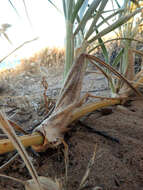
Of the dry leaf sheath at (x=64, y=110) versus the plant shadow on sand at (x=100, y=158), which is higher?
the dry leaf sheath at (x=64, y=110)

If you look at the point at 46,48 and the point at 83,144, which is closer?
the point at 83,144

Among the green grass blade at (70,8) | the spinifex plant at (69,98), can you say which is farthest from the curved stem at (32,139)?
the green grass blade at (70,8)

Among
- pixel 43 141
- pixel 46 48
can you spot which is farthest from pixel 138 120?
pixel 46 48

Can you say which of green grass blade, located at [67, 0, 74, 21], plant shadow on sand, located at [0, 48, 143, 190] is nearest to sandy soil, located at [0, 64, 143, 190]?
plant shadow on sand, located at [0, 48, 143, 190]

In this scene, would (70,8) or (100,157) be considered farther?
(70,8)

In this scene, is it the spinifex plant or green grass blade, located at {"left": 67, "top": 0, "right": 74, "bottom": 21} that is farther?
green grass blade, located at {"left": 67, "top": 0, "right": 74, "bottom": 21}

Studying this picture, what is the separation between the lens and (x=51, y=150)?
0.40 metres

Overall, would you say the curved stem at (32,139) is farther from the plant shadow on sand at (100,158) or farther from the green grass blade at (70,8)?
the green grass blade at (70,8)

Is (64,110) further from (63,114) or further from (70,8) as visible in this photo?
(70,8)

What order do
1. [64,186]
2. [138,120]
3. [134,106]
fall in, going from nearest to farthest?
[64,186], [138,120], [134,106]

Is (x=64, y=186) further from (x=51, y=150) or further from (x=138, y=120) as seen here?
(x=138, y=120)

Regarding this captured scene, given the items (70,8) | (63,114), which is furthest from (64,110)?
(70,8)

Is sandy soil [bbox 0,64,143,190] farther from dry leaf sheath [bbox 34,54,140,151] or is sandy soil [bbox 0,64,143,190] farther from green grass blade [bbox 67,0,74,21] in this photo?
green grass blade [bbox 67,0,74,21]

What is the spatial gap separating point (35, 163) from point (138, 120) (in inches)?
14.1
